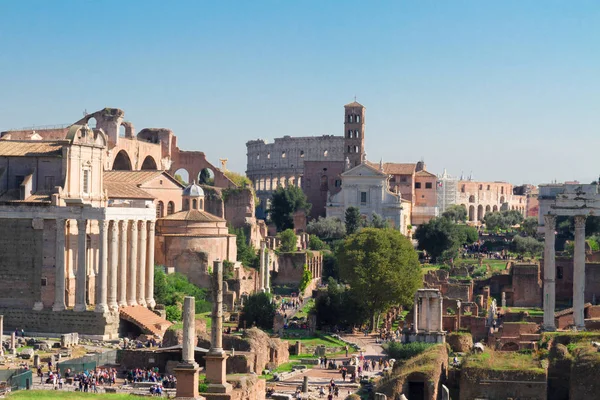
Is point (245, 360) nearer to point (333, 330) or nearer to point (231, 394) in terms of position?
point (231, 394)

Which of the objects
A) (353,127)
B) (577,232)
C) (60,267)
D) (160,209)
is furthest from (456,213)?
(60,267)

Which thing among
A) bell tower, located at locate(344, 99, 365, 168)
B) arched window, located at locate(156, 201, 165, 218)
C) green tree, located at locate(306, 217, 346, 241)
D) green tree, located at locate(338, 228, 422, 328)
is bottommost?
green tree, located at locate(338, 228, 422, 328)

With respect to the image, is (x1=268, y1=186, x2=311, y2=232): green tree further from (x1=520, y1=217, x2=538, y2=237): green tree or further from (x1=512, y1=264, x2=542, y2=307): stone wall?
(x1=512, y1=264, x2=542, y2=307): stone wall

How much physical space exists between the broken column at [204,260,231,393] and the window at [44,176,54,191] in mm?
21551

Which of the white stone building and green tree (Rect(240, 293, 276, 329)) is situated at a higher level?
the white stone building

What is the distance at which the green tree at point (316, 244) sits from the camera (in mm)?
84125

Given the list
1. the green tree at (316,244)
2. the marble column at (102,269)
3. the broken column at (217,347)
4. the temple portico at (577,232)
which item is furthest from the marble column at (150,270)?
the green tree at (316,244)

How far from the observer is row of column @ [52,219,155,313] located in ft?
164

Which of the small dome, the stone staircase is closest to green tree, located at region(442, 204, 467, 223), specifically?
the small dome

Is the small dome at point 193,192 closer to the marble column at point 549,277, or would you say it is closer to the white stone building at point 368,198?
the marble column at point 549,277

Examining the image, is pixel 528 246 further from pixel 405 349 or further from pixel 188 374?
pixel 188 374

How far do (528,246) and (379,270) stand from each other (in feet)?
106

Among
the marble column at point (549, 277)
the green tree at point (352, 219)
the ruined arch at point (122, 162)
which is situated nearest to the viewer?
the marble column at point (549, 277)

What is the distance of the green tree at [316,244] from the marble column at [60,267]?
3531 centimetres
